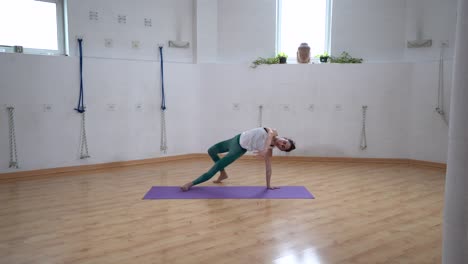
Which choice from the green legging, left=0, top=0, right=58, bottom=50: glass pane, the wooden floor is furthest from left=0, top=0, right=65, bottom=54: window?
the green legging

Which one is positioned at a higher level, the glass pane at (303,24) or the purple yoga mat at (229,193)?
the glass pane at (303,24)

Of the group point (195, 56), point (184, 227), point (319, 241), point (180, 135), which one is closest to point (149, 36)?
point (195, 56)

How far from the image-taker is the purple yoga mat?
4.31 m

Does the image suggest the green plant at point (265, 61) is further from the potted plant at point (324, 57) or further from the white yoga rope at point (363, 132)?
the white yoga rope at point (363, 132)

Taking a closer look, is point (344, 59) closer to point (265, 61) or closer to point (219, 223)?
point (265, 61)

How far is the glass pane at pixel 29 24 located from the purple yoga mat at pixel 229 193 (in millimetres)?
3163

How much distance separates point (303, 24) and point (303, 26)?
4 centimetres

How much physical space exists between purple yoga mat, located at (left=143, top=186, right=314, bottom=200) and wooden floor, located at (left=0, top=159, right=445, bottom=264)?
16cm

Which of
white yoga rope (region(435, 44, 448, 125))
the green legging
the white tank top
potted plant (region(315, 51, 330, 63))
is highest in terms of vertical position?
potted plant (region(315, 51, 330, 63))

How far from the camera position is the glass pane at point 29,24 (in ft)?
17.9

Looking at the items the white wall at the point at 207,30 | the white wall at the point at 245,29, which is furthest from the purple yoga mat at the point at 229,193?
the white wall at the point at 245,29

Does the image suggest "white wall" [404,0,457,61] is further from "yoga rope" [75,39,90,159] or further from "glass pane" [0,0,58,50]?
"glass pane" [0,0,58,50]

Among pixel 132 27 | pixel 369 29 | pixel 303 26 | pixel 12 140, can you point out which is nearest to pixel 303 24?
pixel 303 26

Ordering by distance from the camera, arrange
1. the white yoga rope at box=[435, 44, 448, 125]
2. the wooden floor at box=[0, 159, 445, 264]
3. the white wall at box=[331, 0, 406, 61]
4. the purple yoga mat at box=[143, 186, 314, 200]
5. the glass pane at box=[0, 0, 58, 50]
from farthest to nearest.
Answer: the white wall at box=[331, 0, 406, 61]
the white yoga rope at box=[435, 44, 448, 125]
the glass pane at box=[0, 0, 58, 50]
the purple yoga mat at box=[143, 186, 314, 200]
the wooden floor at box=[0, 159, 445, 264]
